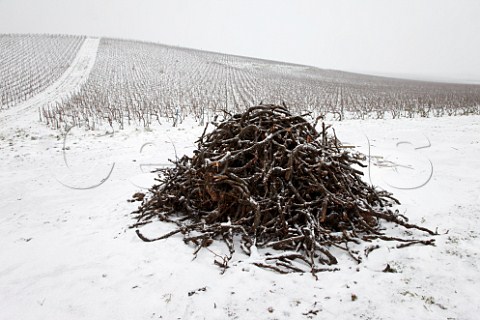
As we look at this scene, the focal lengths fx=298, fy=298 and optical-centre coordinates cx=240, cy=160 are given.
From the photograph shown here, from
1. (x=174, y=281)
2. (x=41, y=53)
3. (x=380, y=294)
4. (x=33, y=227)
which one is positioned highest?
(x=41, y=53)

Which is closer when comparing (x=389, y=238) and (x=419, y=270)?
(x=419, y=270)

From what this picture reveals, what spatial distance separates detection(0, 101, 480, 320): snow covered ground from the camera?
2230mm

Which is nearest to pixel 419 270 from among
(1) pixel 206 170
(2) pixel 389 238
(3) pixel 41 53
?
(2) pixel 389 238

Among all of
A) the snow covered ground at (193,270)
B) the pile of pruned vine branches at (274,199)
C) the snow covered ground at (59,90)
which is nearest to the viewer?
the snow covered ground at (193,270)

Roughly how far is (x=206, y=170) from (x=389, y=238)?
2084 millimetres

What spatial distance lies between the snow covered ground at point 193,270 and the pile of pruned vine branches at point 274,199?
0.68ft

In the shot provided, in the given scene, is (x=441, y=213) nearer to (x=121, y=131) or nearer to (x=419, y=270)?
(x=419, y=270)

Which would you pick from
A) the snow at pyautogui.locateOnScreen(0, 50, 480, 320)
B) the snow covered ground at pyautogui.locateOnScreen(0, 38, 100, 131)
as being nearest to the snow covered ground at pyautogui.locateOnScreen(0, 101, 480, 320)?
the snow at pyautogui.locateOnScreen(0, 50, 480, 320)

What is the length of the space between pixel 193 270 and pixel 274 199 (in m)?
1.16

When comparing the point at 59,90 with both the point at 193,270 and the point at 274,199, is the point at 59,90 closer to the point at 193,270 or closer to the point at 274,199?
the point at 274,199

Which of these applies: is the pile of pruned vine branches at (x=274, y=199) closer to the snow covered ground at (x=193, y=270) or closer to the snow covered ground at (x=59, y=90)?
the snow covered ground at (x=193, y=270)

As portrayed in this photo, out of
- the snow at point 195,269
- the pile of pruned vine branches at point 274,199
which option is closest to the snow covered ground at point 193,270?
the snow at point 195,269

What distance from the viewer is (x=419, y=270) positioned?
100 inches

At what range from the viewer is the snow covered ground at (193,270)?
2.23 m
